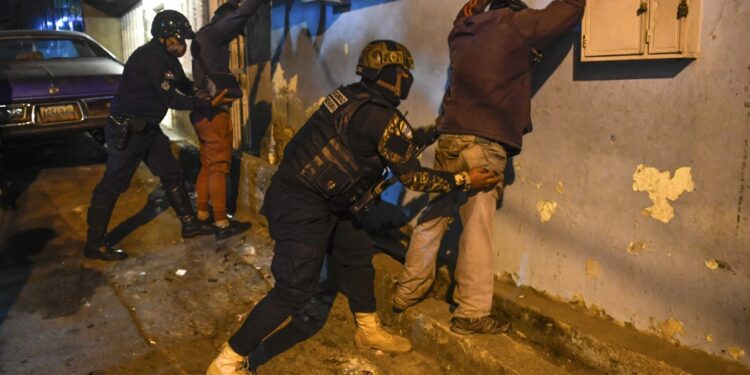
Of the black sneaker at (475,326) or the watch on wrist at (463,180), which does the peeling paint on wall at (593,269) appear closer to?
the black sneaker at (475,326)

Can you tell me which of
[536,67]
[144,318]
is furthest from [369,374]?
[536,67]

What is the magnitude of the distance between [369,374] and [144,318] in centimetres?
161

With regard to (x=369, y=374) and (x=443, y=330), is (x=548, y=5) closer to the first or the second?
(x=443, y=330)

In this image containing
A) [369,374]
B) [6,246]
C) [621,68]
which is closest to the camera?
[621,68]

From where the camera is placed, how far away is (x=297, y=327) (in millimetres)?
3902

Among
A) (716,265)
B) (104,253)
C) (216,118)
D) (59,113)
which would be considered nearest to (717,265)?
(716,265)

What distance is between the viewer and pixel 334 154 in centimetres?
302

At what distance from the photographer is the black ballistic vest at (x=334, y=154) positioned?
2.99 meters

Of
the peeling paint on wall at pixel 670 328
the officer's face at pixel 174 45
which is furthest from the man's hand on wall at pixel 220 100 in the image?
the peeling paint on wall at pixel 670 328

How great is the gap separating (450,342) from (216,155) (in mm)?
2997

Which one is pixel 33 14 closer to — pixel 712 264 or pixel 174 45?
pixel 174 45

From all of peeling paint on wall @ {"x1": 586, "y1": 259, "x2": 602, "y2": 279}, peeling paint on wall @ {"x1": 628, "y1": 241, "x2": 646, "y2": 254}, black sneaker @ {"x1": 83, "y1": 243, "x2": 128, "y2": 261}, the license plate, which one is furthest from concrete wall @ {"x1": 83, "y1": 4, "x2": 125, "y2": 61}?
peeling paint on wall @ {"x1": 628, "y1": 241, "x2": 646, "y2": 254}

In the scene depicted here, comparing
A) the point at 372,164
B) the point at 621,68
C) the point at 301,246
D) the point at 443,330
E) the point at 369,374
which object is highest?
the point at 621,68

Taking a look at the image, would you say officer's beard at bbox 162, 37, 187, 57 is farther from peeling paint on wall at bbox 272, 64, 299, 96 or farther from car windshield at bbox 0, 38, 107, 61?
car windshield at bbox 0, 38, 107, 61
